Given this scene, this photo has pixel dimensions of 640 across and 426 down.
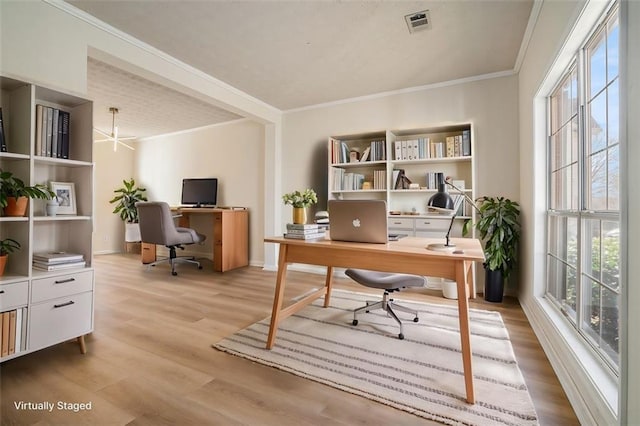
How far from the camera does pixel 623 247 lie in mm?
950

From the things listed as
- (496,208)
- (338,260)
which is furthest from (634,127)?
(496,208)

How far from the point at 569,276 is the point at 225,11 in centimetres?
306

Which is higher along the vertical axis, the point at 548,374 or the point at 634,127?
the point at 634,127

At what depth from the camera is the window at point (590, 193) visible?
1.38m

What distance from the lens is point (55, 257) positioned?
1.81 m

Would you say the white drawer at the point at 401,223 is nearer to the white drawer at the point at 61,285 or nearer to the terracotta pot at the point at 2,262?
the white drawer at the point at 61,285

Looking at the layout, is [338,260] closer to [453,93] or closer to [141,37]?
[141,37]

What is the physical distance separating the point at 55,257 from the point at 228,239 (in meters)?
2.57

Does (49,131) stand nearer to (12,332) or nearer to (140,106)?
(12,332)

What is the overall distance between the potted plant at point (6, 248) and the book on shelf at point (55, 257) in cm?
13

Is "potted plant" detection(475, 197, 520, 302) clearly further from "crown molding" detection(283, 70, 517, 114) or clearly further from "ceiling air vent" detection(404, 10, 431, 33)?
"ceiling air vent" detection(404, 10, 431, 33)

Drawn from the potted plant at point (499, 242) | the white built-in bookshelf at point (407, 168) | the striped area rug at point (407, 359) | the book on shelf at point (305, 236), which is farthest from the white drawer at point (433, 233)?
the book on shelf at point (305, 236)

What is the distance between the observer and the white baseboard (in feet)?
3.69

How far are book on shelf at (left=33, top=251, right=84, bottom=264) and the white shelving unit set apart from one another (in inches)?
2.5
